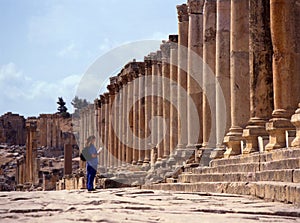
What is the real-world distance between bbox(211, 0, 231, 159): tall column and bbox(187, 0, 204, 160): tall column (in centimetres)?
416

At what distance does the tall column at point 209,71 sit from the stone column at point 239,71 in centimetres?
361

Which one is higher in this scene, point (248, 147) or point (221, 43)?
point (221, 43)

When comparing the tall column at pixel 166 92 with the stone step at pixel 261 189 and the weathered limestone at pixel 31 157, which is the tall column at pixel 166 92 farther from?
the weathered limestone at pixel 31 157

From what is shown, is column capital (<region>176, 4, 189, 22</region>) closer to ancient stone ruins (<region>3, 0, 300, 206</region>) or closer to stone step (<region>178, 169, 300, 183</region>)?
ancient stone ruins (<region>3, 0, 300, 206</region>)

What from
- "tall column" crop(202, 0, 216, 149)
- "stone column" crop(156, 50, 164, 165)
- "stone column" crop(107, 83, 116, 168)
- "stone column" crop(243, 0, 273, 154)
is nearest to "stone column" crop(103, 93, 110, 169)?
"stone column" crop(107, 83, 116, 168)

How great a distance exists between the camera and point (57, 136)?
9512cm

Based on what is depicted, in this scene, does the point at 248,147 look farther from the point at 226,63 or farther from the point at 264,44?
the point at 226,63

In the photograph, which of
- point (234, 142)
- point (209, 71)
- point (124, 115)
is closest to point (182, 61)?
point (209, 71)

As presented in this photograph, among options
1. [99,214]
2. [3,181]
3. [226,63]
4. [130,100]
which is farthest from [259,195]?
[3,181]

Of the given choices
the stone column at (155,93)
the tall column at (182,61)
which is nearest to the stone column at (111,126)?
the stone column at (155,93)

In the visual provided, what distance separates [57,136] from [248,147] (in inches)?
3222

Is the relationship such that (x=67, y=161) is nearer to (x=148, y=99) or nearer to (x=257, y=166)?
(x=148, y=99)

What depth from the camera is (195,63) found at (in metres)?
23.2

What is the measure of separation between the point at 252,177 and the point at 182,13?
15.1 meters
